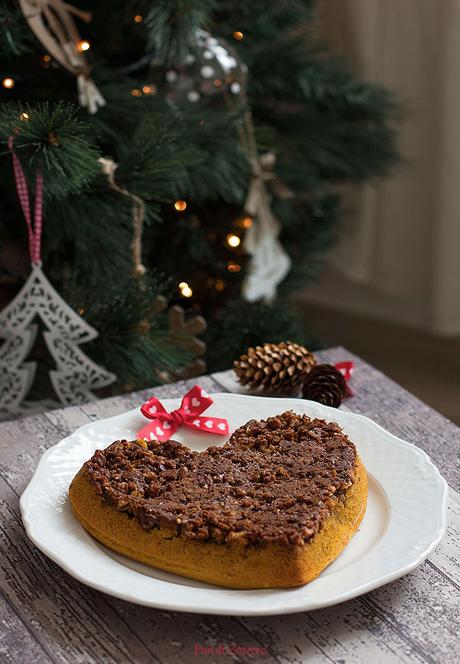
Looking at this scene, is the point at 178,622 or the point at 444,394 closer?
the point at 178,622

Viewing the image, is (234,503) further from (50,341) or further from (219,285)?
(219,285)

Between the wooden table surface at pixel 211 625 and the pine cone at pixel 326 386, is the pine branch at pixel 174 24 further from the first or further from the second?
the wooden table surface at pixel 211 625

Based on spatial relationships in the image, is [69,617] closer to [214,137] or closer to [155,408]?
[155,408]

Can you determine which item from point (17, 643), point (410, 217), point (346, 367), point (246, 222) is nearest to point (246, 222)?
point (246, 222)

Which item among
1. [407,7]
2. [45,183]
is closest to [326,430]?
[45,183]

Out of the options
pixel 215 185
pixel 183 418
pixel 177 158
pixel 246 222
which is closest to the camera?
pixel 183 418

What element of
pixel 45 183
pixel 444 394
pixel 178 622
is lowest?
pixel 444 394
